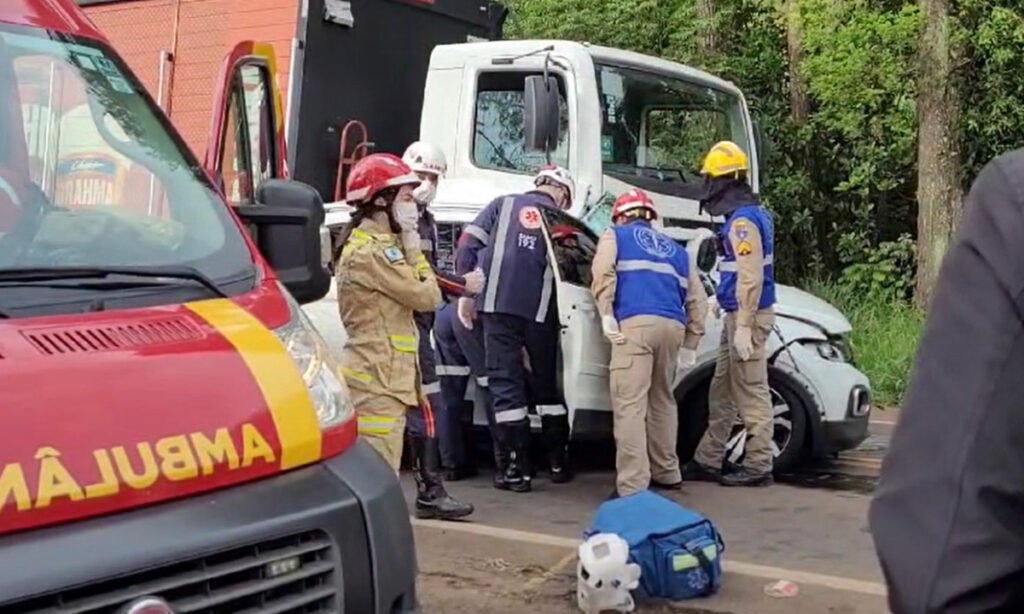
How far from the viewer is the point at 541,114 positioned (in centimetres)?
761

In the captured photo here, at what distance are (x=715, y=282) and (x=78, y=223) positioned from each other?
17.0ft

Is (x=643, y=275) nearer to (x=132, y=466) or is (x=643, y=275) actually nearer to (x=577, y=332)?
(x=577, y=332)

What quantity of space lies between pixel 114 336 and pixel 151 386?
202 mm

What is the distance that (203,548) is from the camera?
257cm

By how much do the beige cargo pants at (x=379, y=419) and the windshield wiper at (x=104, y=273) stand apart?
1983 mm

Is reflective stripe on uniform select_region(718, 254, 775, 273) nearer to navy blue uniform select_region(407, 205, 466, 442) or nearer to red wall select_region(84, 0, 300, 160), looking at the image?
navy blue uniform select_region(407, 205, 466, 442)

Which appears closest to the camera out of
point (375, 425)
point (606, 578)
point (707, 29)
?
point (606, 578)

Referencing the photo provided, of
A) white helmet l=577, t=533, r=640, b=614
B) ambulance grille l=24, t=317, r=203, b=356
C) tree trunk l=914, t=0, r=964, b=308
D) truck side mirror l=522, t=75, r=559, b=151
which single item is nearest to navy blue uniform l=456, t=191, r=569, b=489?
truck side mirror l=522, t=75, r=559, b=151

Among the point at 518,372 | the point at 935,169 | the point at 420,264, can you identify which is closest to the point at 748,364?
the point at 518,372

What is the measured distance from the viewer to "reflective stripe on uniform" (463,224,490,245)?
7.13m

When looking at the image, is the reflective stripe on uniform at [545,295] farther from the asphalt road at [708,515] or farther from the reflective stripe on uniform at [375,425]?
the reflective stripe on uniform at [375,425]

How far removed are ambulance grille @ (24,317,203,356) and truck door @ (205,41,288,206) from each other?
1.97 metres

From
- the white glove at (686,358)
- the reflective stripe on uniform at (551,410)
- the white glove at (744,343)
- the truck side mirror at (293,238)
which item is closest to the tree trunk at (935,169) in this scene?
the white glove at (686,358)

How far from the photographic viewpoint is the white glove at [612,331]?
673 cm
